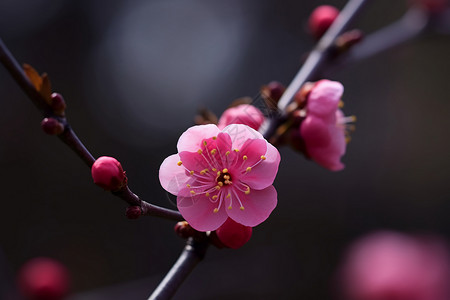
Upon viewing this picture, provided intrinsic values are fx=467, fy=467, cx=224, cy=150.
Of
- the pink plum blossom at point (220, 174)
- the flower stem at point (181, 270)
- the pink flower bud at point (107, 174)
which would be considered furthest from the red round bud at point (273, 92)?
the pink flower bud at point (107, 174)

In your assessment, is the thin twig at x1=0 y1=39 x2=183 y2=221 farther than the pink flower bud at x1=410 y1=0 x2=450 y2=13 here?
No

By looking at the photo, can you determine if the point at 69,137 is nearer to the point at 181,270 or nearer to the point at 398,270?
the point at 181,270

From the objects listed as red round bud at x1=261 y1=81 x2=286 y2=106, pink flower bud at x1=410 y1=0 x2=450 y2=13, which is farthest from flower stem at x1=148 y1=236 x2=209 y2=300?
pink flower bud at x1=410 y1=0 x2=450 y2=13

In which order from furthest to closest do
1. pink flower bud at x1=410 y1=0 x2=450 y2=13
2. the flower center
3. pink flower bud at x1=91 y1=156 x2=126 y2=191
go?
pink flower bud at x1=410 y1=0 x2=450 y2=13 → the flower center → pink flower bud at x1=91 y1=156 x2=126 y2=191

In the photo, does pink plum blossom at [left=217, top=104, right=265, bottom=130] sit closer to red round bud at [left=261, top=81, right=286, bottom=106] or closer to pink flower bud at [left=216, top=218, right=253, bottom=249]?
red round bud at [left=261, top=81, right=286, bottom=106]

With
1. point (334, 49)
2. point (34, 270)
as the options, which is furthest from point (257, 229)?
point (334, 49)

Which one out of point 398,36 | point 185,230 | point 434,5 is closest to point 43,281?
point 185,230
